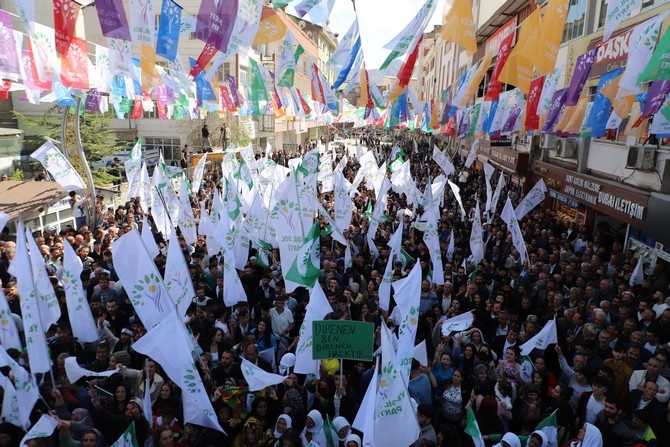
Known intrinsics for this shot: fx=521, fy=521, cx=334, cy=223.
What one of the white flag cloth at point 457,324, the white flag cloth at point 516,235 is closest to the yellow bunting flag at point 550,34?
the white flag cloth at point 516,235

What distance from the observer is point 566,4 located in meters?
8.77

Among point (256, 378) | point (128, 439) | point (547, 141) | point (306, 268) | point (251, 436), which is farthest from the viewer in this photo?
point (547, 141)

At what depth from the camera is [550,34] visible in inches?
357

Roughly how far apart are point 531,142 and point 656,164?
30.6ft

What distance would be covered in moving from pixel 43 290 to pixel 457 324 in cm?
583

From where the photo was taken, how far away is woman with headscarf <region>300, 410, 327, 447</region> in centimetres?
554

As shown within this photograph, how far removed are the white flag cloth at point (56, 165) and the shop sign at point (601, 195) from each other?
13.2 metres

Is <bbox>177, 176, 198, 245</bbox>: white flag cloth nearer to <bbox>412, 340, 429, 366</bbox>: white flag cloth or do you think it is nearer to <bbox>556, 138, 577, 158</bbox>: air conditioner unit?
<bbox>412, 340, 429, 366</bbox>: white flag cloth

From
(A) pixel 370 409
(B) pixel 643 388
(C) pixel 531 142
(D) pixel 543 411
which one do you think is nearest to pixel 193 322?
(A) pixel 370 409

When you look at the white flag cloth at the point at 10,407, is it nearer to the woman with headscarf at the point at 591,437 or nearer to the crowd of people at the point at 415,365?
the crowd of people at the point at 415,365

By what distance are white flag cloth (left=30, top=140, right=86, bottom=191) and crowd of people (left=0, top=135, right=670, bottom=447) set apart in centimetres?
257

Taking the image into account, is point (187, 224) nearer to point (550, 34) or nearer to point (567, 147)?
point (550, 34)

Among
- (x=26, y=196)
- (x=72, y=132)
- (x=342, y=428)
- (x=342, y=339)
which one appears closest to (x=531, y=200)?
(x=342, y=339)

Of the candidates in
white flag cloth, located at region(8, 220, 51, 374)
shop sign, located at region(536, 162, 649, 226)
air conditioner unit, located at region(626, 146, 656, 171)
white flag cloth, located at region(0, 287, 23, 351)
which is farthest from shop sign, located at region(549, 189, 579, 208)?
white flag cloth, located at region(0, 287, 23, 351)
